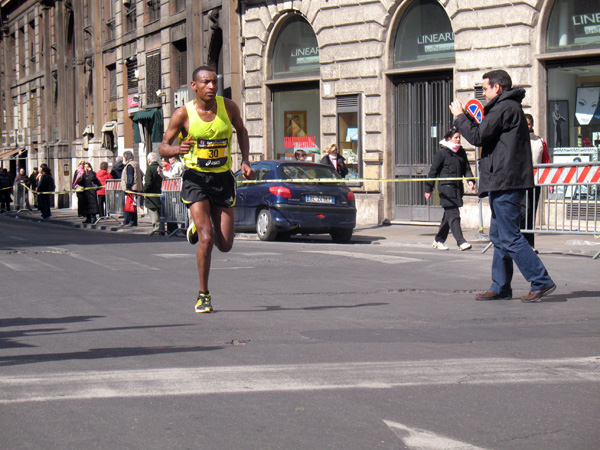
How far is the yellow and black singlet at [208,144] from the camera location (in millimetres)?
7543

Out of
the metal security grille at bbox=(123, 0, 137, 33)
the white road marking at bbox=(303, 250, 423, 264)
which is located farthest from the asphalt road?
the metal security grille at bbox=(123, 0, 137, 33)

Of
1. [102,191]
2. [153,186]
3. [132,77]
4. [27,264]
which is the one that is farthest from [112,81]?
[27,264]

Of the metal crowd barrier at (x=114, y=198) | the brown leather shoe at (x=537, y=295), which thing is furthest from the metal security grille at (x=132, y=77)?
the brown leather shoe at (x=537, y=295)

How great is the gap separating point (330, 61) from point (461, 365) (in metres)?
18.3

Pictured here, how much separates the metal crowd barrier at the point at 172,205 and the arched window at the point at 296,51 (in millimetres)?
5390

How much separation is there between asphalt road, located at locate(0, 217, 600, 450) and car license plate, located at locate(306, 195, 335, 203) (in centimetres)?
663

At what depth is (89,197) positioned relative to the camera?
88.4ft

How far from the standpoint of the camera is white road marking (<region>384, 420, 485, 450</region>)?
12.4ft

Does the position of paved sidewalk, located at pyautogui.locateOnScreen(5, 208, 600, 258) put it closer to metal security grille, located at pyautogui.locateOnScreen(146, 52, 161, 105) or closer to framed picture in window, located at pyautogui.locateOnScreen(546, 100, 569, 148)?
framed picture in window, located at pyautogui.locateOnScreen(546, 100, 569, 148)

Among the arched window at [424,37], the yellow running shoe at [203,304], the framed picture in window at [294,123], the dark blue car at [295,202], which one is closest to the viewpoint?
the yellow running shoe at [203,304]

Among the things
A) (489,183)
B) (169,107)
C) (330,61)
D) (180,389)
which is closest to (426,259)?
(489,183)

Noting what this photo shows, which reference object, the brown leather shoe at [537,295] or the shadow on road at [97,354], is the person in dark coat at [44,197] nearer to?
the brown leather shoe at [537,295]

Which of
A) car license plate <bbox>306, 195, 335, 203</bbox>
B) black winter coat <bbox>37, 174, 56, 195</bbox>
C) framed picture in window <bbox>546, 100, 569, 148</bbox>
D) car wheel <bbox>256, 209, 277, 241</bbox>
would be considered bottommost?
car wheel <bbox>256, 209, 277, 241</bbox>

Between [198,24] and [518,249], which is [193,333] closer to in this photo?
[518,249]
